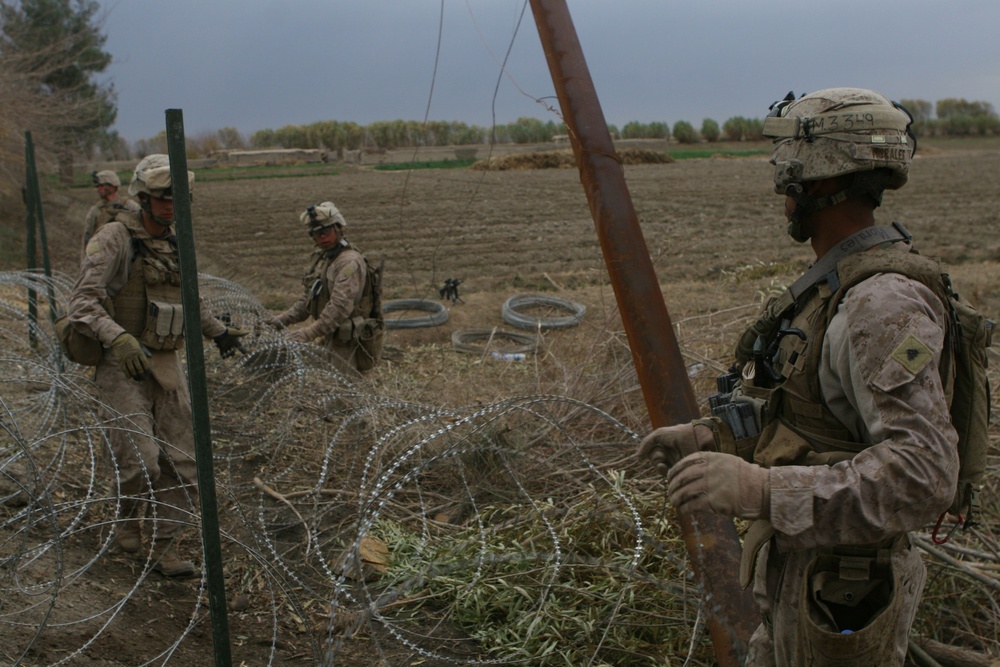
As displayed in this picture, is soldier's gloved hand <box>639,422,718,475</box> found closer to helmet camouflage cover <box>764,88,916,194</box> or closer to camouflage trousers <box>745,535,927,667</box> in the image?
camouflage trousers <box>745,535,927,667</box>

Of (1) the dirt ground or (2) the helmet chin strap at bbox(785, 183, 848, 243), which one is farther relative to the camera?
(1) the dirt ground

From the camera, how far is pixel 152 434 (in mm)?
4680

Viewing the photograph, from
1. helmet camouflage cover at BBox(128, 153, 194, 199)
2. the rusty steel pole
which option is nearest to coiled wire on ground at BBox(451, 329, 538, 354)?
helmet camouflage cover at BBox(128, 153, 194, 199)

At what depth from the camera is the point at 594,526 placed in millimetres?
4211

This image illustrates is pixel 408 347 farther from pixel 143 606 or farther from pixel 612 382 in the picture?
pixel 143 606

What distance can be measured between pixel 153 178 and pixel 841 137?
3504mm

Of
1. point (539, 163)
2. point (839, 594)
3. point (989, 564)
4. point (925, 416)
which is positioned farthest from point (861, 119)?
point (539, 163)

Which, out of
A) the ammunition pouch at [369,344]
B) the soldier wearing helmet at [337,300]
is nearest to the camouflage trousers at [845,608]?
the soldier wearing helmet at [337,300]

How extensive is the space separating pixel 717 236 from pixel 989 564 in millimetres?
14797

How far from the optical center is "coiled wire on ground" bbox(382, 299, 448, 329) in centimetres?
1024

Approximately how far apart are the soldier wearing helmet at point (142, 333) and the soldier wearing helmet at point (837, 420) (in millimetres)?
3106

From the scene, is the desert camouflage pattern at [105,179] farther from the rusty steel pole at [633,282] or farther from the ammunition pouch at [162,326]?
the rusty steel pole at [633,282]

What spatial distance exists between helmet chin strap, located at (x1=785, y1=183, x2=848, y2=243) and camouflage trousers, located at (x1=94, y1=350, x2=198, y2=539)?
11.2 ft

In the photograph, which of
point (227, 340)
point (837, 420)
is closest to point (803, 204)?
point (837, 420)
